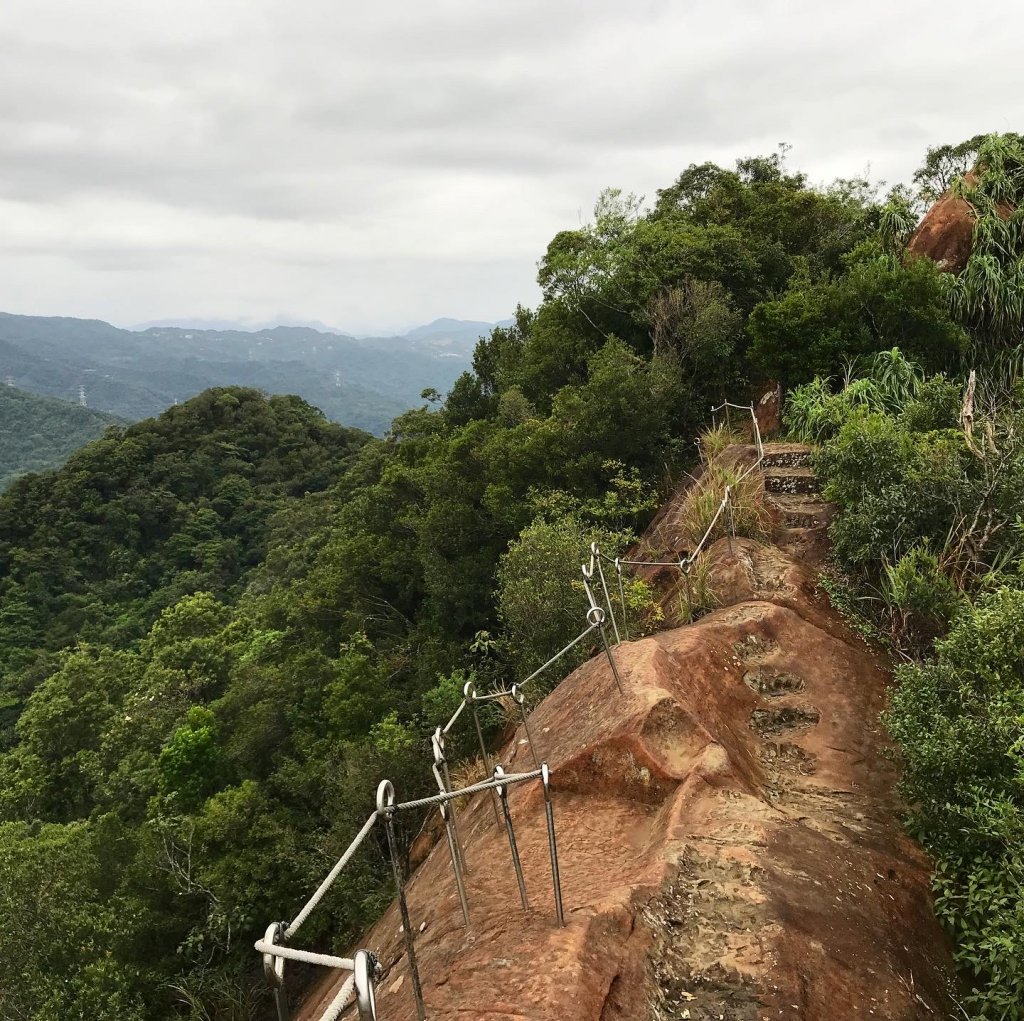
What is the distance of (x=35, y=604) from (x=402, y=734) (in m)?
39.0

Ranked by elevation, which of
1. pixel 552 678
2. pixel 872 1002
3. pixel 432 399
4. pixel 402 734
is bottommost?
pixel 402 734

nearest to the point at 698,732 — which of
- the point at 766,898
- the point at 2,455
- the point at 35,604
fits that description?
the point at 766,898

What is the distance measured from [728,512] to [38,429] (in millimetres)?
144732

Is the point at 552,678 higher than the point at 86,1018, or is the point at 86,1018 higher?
the point at 552,678

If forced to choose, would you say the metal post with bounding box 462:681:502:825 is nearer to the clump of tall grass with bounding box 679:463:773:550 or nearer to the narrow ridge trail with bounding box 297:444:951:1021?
the narrow ridge trail with bounding box 297:444:951:1021

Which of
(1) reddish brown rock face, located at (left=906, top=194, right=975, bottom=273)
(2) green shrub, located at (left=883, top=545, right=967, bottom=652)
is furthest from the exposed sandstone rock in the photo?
(1) reddish brown rock face, located at (left=906, top=194, right=975, bottom=273)

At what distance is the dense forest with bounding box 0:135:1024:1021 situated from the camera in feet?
20.8

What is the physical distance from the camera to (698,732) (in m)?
5.76

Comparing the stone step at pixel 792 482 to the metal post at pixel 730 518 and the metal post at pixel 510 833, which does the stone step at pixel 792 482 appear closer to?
the metal post at pixel 730 518

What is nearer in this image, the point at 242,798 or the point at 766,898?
the point at 766,898

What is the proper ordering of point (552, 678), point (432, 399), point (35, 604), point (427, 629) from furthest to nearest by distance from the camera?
point (35, 604)
point (432, 399)
point (427, 629)
point (552, 678)

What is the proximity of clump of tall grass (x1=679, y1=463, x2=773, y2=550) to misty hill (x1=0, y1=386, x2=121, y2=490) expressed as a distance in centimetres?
12266

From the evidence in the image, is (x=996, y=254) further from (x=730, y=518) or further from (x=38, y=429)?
(x=38, y=429)

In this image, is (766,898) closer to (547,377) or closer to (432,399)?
(547,377)
